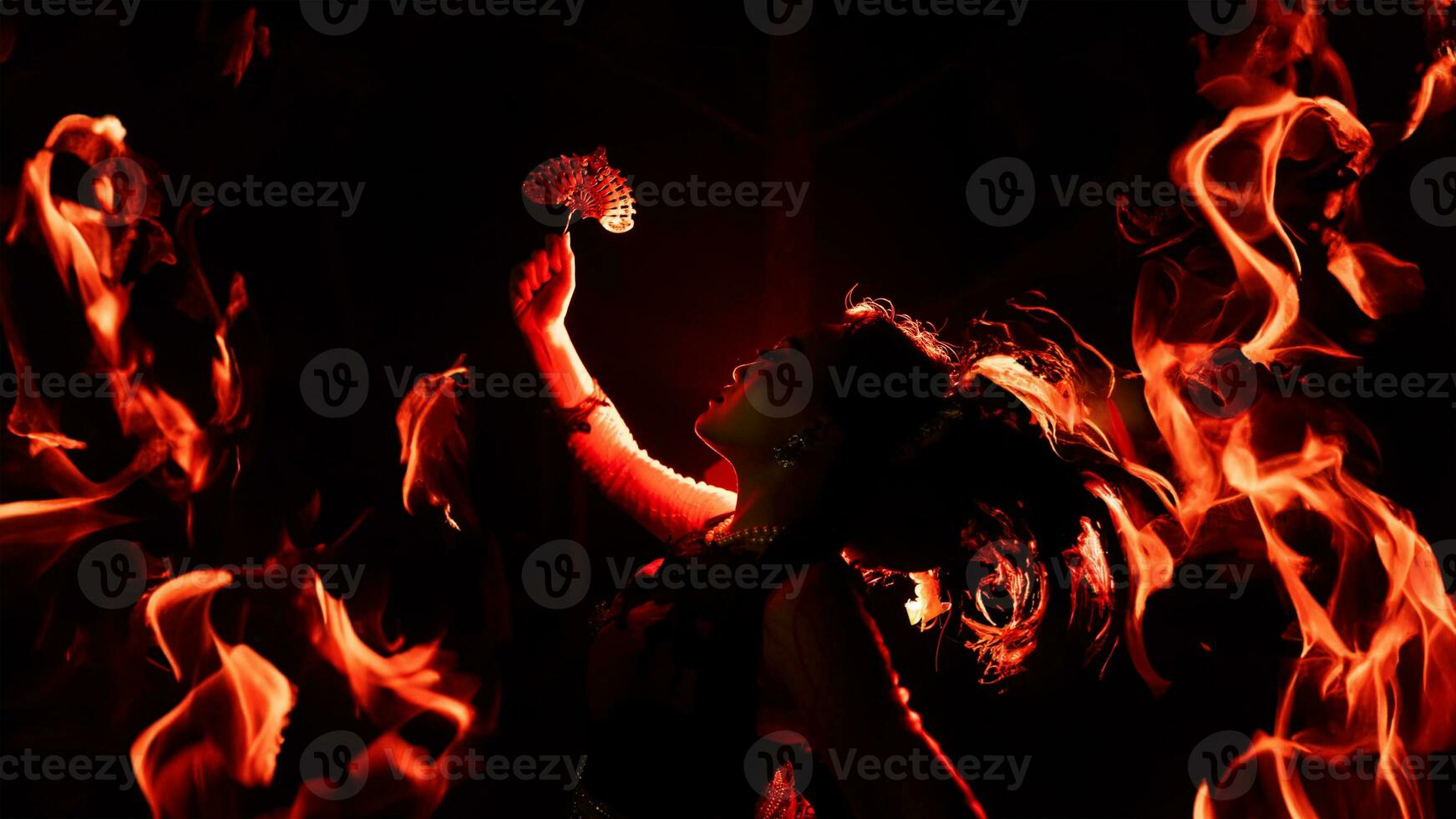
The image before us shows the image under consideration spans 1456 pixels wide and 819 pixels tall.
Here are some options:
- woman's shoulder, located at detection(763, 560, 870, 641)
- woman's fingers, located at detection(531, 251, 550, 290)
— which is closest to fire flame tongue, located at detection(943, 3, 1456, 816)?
woman's shoulder, located at detection(763, 560, 870, 641)

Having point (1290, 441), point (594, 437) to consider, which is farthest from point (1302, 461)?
point (594, 437)

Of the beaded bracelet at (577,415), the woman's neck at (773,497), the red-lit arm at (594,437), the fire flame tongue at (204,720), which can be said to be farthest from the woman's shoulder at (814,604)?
the fire flame tongue at (204,720)

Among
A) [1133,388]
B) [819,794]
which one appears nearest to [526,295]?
[819,794]

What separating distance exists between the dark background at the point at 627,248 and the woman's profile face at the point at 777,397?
843 millimetres

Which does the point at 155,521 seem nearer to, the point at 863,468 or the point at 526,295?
the point at 526,295

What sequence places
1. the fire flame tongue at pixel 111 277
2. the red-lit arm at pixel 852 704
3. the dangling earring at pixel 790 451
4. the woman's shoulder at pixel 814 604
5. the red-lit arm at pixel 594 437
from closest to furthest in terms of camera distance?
1. the red-lit arm at pixel 852 704
2. the woman's shoulder at pixel 814 604
3. the dangling earring at pixel 790 451
4. the fire flame tongue at pixel 111 277
5. the red-lit arm at pixel 594 437

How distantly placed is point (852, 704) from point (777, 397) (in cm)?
67

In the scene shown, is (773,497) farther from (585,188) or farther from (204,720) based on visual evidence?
(204,720)

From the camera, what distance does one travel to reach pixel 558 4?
3.16m

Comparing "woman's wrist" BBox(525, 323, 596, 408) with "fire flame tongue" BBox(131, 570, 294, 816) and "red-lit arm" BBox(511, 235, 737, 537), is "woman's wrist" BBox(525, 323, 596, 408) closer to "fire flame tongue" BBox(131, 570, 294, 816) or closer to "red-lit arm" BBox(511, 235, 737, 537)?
"red-lit arm" BBox(511, 235, 737, 537)

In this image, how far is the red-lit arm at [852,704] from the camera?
1.74m

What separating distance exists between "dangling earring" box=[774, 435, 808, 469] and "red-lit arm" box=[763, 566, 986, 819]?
278mm

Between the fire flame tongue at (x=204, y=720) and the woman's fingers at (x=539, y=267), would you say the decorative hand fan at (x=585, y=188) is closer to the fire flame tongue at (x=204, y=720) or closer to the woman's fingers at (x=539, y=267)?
the woman's fingers at (x=539, y=267)

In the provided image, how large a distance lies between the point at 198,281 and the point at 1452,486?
3375mm
